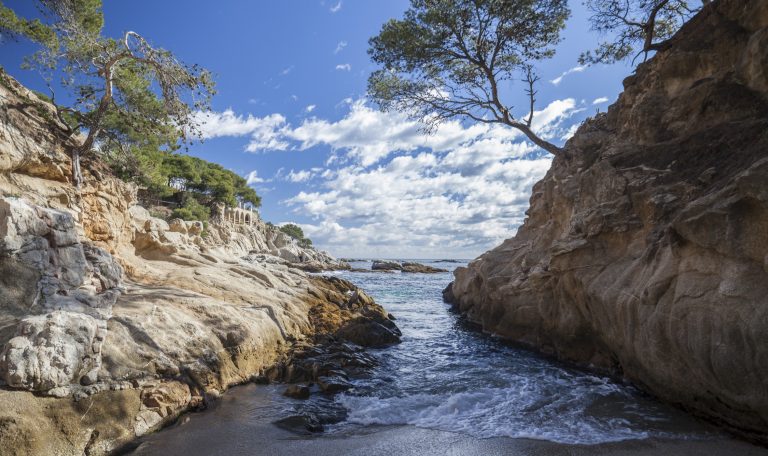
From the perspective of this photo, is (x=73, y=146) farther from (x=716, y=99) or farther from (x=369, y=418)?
(x=716, y=99)

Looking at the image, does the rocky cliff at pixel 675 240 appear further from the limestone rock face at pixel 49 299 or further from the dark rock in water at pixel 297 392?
the limestone rock face at pixel 49 299

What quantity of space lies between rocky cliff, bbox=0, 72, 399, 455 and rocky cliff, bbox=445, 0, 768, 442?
6498 millimetres

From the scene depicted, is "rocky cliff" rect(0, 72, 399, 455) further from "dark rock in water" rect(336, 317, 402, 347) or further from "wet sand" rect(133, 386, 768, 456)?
"wet sand" rect(133, 386, 768, 456)

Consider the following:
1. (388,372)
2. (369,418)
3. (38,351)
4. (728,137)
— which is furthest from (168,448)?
(728,137)

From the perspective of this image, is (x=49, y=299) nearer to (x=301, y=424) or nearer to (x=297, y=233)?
(x=301, y=424)

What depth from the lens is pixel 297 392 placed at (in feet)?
25.6

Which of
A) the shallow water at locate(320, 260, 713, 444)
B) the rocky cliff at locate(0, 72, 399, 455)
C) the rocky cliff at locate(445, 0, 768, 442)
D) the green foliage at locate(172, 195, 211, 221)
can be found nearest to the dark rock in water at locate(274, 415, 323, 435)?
the shallow water at locate(320, 260, 713, 444)

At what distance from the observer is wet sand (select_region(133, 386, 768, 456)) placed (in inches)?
212

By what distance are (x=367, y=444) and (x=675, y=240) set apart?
6.60 meters

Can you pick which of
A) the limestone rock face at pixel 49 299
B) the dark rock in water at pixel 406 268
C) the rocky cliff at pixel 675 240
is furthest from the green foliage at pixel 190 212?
the rocky cliff at pixel 675 240

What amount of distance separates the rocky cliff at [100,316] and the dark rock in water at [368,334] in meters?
0.05

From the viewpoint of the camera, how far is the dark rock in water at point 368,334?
13.0 meters

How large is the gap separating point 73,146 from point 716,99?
1803cm

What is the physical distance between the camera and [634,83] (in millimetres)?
13328
